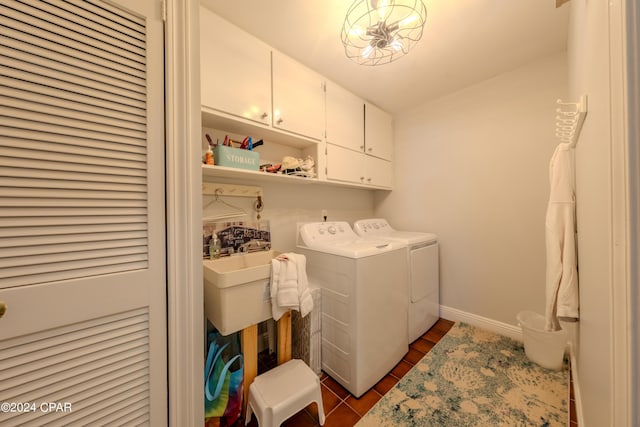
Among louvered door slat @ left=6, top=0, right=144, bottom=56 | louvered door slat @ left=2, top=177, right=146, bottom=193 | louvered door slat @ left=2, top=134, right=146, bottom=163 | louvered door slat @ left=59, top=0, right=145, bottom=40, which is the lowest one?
louvered door slat @ left=2, top=177, right=146, bottom=193

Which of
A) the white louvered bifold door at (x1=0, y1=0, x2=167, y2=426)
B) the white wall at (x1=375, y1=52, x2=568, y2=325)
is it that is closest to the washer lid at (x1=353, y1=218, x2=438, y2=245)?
the white wall at (x1=375, y1=52, x2=568, y2=325)

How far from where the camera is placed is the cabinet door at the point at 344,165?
6.64 feet

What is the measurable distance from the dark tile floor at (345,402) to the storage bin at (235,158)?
1.61 meters

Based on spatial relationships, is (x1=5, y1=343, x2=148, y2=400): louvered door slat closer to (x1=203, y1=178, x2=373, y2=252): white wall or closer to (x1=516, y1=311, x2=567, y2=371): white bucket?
(x1=203, y1=178, x2=373, y2=252): white wall

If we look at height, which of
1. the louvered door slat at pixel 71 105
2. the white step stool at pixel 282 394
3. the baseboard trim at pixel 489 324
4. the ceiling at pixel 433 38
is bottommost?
the baseboard trim at pixel 489 324

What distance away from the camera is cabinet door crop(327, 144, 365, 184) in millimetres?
2023

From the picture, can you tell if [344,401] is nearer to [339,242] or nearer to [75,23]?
[339,242]

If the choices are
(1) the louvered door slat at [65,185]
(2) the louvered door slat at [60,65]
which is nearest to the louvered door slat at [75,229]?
(1) the louvered door slat at [65,185]

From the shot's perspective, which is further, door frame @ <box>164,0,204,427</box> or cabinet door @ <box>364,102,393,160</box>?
cabinet door @ <box>364,102,393,160</box>

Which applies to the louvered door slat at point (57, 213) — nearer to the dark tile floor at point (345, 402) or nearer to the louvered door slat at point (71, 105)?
the louvered door slat at point (71, 105)

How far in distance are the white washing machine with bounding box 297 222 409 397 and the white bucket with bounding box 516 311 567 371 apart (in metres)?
0.93

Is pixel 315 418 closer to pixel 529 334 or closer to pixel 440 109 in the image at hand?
pixel 529 334

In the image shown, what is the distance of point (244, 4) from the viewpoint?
1.33m

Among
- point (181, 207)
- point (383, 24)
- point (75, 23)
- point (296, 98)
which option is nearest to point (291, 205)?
point (296, 98)
